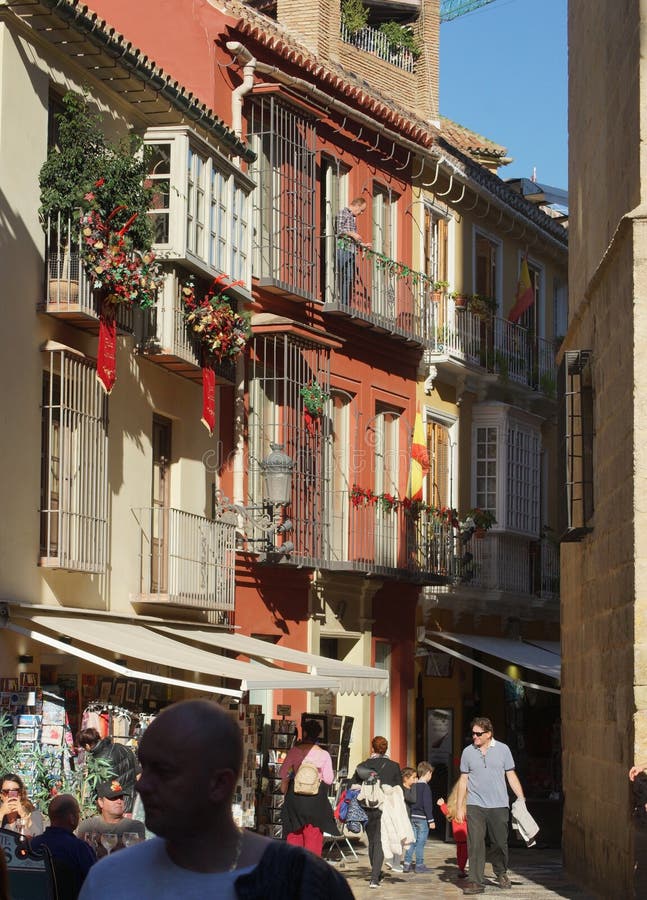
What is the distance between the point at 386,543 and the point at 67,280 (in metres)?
9.66

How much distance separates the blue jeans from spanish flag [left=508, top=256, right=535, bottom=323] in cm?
1213

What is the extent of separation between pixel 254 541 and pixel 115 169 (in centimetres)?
622

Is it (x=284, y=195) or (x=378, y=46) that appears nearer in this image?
(x=284, y=195)

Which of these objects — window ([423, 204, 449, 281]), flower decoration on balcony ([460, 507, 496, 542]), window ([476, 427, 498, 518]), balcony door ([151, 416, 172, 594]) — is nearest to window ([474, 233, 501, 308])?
window ([423, 204, 449, 281])

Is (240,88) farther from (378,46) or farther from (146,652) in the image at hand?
(146,652)

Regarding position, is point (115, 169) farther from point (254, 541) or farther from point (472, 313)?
point (472, 313)

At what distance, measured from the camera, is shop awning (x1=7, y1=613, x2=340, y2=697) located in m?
14.6

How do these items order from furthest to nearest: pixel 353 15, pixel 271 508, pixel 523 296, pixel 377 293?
pixel 523 296
pixel 353 15
pixel 377 293
pixel 271 508

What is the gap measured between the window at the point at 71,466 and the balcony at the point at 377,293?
7.35 m

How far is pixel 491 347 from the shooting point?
29.0 m

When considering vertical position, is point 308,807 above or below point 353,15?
below

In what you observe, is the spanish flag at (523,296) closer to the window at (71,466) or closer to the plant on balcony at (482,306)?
the plant on balcony at (482,306)

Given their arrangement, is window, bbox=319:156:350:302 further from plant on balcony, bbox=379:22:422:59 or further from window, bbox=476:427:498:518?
window, bbox=476:427:498:518

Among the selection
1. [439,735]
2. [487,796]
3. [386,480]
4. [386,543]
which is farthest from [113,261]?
[439,735]
